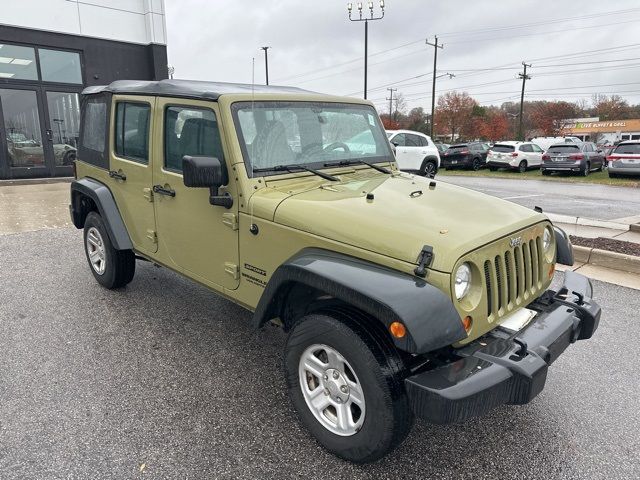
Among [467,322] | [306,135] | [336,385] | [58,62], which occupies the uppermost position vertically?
[58,62]

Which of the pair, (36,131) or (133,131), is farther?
(36,131)

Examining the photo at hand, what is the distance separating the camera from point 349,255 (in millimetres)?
2416

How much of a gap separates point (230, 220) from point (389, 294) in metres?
1.32

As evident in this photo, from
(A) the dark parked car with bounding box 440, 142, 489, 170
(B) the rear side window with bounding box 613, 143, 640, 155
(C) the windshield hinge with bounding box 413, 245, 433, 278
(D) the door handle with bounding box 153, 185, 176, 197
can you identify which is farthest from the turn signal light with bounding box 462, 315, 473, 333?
(A) the dark parked car with bounding box 440, 142, 489, 170

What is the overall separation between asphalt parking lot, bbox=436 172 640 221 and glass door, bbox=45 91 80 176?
12.4 m

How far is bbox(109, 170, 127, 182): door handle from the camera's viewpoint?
4.09 m

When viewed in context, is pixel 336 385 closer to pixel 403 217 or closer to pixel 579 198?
pixel 403 217

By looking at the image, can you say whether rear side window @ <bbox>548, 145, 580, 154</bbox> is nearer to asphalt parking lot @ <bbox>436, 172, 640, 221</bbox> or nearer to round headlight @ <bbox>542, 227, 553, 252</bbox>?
asphalt parking lot @ <bbox>436, 172, 640, 221</bbox>

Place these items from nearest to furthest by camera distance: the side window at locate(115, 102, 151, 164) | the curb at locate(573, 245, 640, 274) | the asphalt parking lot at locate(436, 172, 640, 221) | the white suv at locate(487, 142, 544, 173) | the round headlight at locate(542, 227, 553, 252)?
the round headlight at locate(542, 227, 553, 252), the side window at locate(115, 102, 151, 164), the curb at locate(573, 245, 640, 274), the asphalt parking lot at locate(436, 172, 640, 221), the white suv at locate(487, 142, 544, 173)

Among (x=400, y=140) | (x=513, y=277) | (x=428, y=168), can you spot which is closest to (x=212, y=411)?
(x=513, y=277)

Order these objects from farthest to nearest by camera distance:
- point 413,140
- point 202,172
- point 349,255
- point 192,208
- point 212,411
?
point 413,140 → point 192,208 → point 212,411 → point 202,172 → point 349,255

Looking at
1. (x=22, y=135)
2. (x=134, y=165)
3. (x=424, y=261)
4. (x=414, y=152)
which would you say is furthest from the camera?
(x=414, y=152)

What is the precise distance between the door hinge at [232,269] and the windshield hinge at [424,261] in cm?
132

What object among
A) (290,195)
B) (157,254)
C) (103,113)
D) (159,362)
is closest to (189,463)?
(159,362)
